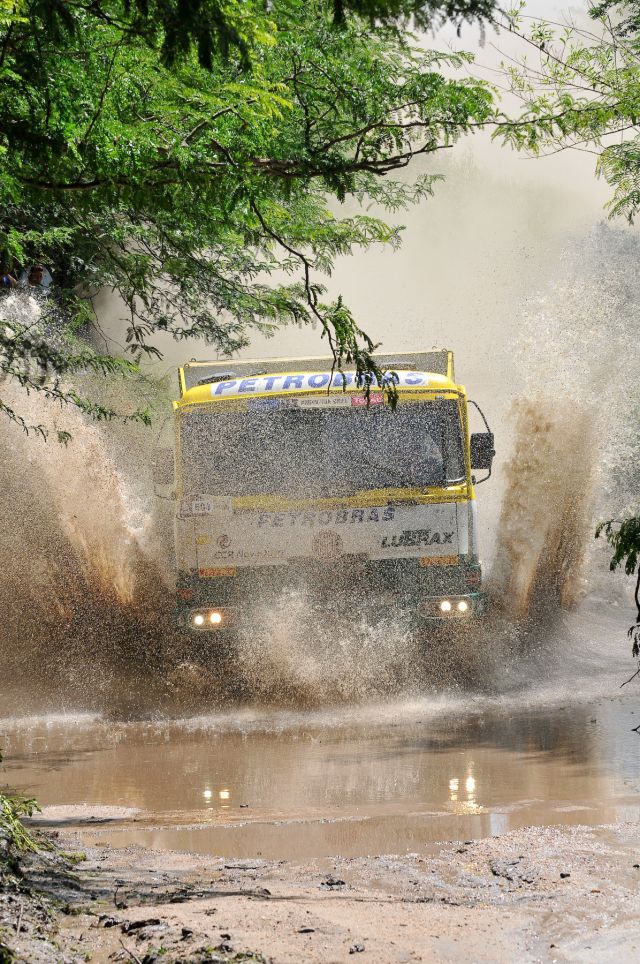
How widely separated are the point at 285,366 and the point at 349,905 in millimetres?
7555

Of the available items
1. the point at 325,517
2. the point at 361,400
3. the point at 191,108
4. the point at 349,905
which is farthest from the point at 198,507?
the point at 349,905

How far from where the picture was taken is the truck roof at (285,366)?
428 inches

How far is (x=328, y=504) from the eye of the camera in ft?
32.3

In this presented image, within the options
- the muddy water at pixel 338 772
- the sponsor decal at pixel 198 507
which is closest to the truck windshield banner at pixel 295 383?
the sponsor decal at pixel 198 507

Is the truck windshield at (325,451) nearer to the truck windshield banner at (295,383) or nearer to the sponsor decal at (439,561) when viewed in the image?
the truck windshield banner at (295,383)

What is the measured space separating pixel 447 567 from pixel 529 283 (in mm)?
41075

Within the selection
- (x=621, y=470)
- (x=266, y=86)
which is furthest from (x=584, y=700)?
(x=621, y=470)

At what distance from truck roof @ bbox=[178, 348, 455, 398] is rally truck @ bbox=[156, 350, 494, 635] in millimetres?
722

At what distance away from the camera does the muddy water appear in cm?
569

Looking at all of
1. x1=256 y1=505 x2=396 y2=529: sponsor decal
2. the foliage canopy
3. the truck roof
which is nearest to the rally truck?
x1=256 y1=505 x2=396 y2=529: sponsor decal

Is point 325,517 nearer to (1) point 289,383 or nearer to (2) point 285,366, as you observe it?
(1) point 289,383

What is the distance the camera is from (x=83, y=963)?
3.53 metres

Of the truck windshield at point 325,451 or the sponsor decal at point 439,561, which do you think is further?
the truck windshield at point 325,451

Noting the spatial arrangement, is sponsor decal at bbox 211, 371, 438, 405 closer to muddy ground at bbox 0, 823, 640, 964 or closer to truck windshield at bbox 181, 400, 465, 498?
truck windshield at bbox 181, 400, 465, 498
